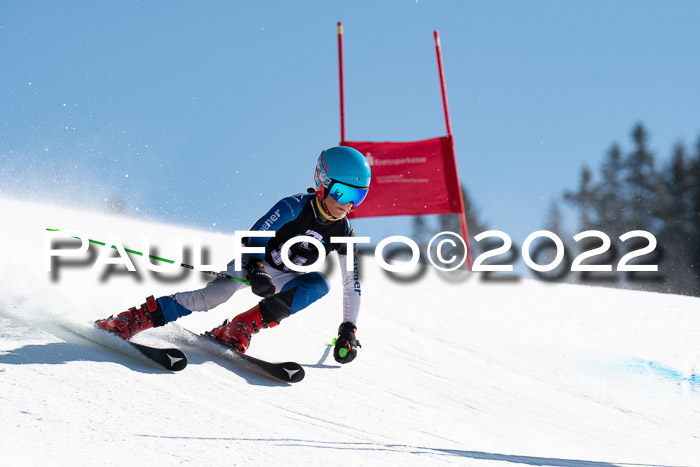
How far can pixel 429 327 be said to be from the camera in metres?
5.91

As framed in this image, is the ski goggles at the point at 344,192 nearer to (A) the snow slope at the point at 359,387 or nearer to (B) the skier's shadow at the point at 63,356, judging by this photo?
(A) the snow slope at the point at 359,387

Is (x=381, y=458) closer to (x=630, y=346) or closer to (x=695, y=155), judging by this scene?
(x=630, y=346)

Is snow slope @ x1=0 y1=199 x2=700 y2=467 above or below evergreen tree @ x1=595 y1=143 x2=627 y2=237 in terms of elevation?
below

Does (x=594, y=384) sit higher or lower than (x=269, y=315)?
lower

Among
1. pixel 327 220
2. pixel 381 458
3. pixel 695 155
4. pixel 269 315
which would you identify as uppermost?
pixel 695 155

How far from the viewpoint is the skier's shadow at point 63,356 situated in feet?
9.44

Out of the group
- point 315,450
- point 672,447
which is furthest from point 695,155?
point 315,450

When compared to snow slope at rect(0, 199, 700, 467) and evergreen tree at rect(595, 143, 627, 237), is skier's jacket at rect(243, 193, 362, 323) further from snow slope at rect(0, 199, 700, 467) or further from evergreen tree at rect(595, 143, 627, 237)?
evergreen tree at rect(595, 143, 627, 237)

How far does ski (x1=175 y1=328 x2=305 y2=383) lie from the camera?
3.47 m

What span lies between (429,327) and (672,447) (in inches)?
94.6

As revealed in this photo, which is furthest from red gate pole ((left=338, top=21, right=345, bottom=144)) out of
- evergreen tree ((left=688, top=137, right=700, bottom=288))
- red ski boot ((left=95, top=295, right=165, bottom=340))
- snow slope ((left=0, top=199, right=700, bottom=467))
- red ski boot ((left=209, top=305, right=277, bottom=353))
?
evergreen tree ((left=688, top=137, right=700, bottom=288))

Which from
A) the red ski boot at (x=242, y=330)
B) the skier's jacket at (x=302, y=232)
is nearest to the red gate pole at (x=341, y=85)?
the skier's jacket at (x=302, y=232)

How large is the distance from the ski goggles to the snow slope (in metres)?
0.98

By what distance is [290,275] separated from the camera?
414 centimetres
